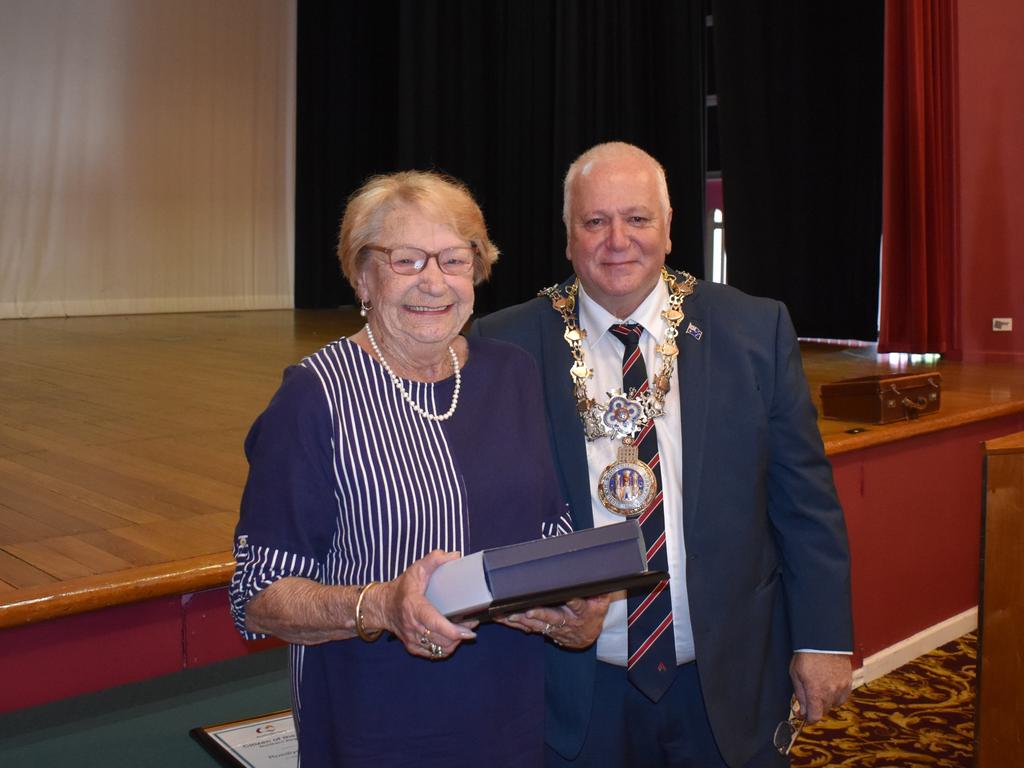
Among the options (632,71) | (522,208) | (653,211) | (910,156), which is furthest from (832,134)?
(653,211)

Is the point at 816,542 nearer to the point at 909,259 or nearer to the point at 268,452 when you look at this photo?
the point at 268,452

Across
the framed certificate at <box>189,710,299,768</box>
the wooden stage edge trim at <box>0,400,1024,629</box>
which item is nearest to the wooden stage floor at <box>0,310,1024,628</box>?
the wooden stage edge trim at <box>0,400,1024,629</box>

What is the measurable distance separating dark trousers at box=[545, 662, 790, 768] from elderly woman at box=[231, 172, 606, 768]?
370mm

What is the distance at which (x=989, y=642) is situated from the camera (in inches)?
98.7

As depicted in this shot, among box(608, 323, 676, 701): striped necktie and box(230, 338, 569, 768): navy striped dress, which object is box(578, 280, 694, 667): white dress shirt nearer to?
box(608, 323, 676, 701): striped necktie

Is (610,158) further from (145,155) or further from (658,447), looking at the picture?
(145,155)

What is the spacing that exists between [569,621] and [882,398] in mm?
2711

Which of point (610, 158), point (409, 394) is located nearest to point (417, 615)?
point (409, 394)

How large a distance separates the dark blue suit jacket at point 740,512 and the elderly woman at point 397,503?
37 cm

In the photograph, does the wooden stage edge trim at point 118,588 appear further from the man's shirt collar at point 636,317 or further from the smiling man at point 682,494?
the man's shirt collar at point 636,317

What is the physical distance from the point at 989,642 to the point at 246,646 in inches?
63.8

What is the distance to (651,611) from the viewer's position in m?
1.91

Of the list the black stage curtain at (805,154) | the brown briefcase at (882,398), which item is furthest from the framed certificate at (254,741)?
the black stage curtain at (805,154)

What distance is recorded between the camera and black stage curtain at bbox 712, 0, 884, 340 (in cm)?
834
